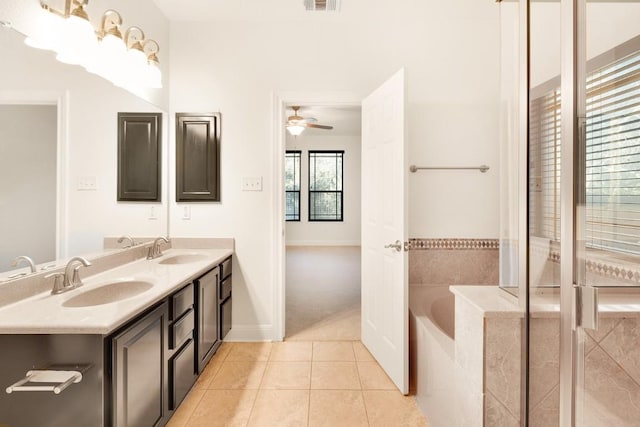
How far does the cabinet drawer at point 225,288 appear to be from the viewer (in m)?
2.58

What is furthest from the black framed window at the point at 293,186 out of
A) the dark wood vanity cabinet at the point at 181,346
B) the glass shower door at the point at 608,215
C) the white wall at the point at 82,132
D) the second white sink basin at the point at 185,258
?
the glass shower door at the point at 608,215

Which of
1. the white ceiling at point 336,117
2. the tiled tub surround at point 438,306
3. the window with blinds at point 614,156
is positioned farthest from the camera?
the white ceiling at point 336,117

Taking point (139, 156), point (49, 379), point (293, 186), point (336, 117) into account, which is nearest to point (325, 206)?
point (293, 186)

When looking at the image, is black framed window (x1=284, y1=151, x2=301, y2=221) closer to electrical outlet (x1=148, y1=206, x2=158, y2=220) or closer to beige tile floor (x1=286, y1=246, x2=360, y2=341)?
beige tile floor (x1=286, y1=246, x2=360, y2=341)

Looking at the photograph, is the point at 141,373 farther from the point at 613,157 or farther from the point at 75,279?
the point at 613,157

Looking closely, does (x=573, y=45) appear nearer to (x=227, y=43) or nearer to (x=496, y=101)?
(x=496, y=101)

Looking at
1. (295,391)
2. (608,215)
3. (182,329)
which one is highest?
(608,215)

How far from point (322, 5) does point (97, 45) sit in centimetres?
159

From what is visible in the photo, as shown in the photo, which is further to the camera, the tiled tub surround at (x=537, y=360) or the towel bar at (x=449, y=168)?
the towel bar at (x=449, y=168)

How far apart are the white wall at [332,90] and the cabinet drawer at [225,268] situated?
0.38ft

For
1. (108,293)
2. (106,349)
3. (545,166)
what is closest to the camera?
(545,166)

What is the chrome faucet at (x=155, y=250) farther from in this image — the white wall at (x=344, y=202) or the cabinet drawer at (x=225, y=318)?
the white wall at (x=344, y=202)

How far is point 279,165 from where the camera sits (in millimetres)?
2846

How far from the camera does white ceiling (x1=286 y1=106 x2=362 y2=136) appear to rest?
5676 millimetres
